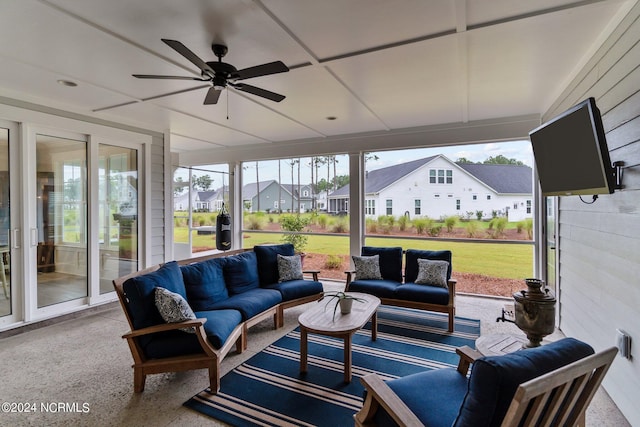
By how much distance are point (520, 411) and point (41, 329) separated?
4.88 metres

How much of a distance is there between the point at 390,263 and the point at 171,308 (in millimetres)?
3023

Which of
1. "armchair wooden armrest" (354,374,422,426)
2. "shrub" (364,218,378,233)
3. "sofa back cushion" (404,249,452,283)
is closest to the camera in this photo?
"armchair wooden armrest" (354,374,422,426)

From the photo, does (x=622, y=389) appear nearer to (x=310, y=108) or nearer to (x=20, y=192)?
(x=310, y=108)

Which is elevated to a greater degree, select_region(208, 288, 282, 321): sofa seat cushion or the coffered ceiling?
the coffered ceiling

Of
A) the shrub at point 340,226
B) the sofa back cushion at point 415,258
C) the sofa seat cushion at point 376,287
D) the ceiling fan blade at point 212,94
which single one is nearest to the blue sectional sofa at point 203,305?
the sofa seat cushion at point 376,287

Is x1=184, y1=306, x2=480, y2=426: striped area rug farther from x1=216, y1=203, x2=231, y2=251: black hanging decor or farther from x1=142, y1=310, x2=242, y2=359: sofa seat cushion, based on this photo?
x1=216, y1=203, x2=231, y2=251: black hanging decor

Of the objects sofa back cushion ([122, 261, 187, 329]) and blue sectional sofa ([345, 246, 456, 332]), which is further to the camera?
blue sectional sofa ([345, 246, 456, 332])

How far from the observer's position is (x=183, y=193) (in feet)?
23.6

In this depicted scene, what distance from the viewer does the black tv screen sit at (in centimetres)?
205

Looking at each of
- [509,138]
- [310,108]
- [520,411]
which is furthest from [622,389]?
[310,108]

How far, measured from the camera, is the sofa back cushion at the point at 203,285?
317cm

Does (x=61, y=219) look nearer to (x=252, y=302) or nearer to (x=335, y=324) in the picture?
(x=252, y=302)

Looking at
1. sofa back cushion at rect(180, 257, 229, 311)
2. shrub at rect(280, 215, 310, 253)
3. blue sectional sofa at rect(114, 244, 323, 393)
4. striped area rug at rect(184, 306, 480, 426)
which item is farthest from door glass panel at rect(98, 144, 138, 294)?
striped area rug at rect(184, 306, 480, 426)

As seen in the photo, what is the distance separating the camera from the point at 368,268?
4.51 metres
